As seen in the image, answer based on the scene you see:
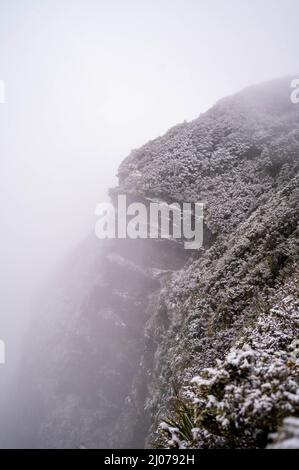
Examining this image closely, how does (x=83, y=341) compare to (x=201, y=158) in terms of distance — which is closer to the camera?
(x=201, y=158)

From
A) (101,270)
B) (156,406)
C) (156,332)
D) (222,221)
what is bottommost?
(156,406)

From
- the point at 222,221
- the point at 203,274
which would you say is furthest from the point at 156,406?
the point at 222,221

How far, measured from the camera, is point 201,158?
23.9 metres

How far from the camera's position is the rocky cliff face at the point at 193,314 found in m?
4.90

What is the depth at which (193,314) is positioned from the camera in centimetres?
1397

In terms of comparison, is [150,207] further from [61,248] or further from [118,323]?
[61,248]

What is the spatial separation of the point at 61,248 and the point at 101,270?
226 feet

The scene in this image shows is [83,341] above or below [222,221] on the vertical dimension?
below

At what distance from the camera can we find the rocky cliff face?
4902mm

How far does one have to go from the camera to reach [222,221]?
18594mm

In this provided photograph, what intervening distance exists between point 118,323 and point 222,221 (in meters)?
14.0
